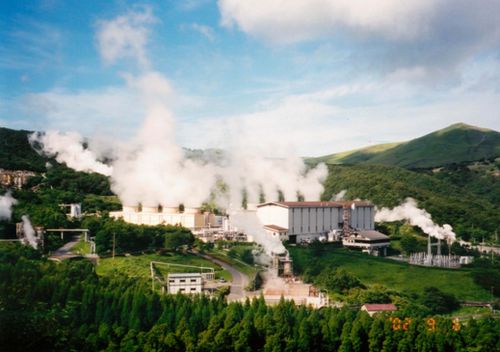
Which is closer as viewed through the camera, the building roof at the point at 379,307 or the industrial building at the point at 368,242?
the building roof at the point at 379,307

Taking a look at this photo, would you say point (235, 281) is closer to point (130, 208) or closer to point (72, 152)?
A: point (130, 208)

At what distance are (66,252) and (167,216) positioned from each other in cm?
1042

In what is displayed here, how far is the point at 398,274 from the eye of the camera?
28297 mm

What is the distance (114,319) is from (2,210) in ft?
63.2

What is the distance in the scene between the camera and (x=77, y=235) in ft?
112

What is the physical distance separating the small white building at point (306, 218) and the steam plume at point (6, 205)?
16676mm

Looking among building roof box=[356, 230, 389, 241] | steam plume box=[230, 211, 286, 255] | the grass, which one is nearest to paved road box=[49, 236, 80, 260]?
the grass

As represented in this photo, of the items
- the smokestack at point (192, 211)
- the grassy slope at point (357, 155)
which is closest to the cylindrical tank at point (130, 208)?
the smokestack at point (192, 211)

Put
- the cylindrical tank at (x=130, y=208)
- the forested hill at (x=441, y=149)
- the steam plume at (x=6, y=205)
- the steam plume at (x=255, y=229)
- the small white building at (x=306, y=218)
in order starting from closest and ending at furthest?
the steam plume at (x=255, y=229), the steam plume at (x=6, y=205), the small white building at (x=306, y=218), the cylindrical tank at (x=130, y=208), the forested hill at (x=441, y=149)

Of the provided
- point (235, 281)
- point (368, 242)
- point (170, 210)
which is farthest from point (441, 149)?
point (235, 281)

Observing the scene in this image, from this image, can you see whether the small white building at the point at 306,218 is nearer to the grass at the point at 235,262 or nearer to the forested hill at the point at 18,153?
the grass at the point at 235,262

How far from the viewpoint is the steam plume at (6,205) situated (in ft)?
106

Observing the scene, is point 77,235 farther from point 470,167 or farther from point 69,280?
point 470,167

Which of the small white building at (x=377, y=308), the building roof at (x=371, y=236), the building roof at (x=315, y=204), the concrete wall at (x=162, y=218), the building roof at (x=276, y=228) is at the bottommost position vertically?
the small white building at (x=377, y=308)
